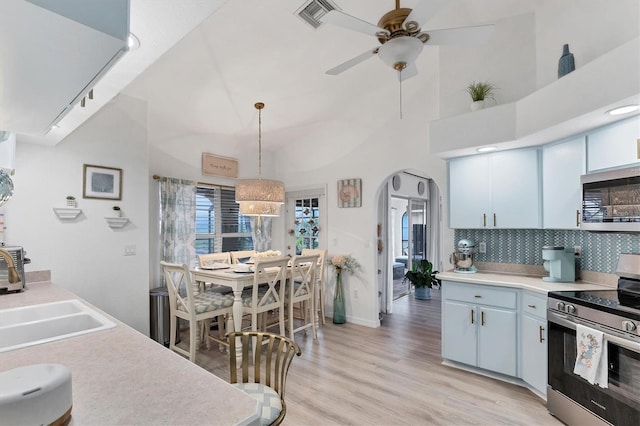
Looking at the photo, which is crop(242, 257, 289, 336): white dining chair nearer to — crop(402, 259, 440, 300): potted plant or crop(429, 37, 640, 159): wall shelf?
crop(429, 37, 640, 159): wall shelf

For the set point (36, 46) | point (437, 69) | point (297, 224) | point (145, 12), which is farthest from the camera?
point (297, 224)

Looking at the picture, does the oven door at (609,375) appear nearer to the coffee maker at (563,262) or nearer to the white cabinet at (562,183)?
the coffee maker at (563,262)

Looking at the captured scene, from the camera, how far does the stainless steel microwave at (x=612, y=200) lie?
207 cm

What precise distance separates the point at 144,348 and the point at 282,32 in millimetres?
2687

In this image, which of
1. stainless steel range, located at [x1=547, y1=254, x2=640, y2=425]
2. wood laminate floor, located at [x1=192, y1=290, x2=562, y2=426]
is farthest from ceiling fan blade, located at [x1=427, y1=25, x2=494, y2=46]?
wood laminate floor, located at [x1=192, y1=290, x2=562, y2=426]

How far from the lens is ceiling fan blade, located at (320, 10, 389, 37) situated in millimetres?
1767

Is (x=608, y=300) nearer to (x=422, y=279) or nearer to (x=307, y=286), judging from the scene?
(x=307, y=286)

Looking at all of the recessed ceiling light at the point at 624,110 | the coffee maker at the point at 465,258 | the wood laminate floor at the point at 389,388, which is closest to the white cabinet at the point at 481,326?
the wood laminate floor at the point at 389,388

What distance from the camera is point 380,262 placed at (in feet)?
16.6

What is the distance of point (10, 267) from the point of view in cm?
215

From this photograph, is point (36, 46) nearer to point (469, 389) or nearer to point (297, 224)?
point (469, 389)

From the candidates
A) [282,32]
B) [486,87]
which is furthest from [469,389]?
[282,32]

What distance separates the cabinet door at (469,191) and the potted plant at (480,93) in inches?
19.7

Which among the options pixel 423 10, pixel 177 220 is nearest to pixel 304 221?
pixel 177 220
